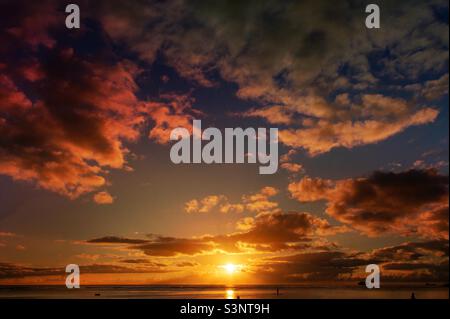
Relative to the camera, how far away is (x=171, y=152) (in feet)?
98.6
